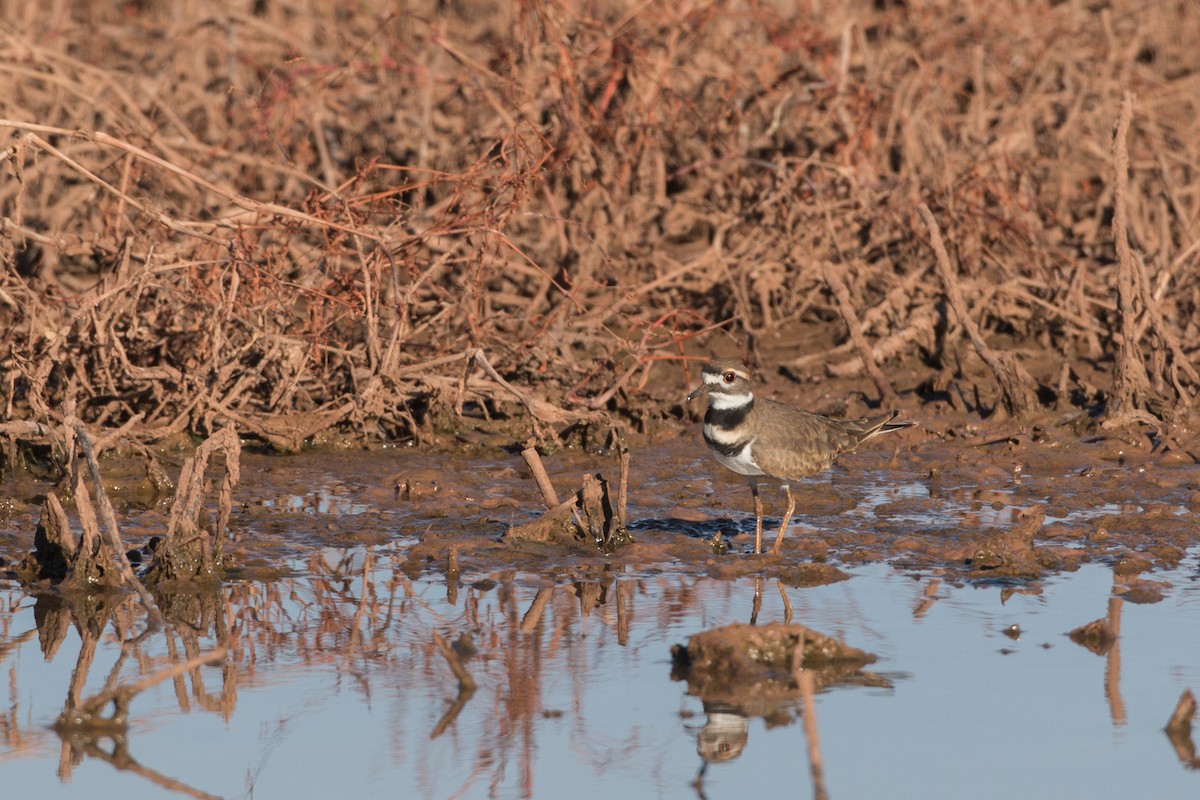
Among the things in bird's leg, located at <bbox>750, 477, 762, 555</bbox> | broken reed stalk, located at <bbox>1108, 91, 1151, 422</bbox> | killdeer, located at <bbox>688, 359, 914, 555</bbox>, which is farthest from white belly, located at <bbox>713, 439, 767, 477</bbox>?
broken reed stalk, located at <bbox>1108, 91, 1151, 422</bbox>

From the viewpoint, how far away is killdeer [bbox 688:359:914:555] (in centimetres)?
703

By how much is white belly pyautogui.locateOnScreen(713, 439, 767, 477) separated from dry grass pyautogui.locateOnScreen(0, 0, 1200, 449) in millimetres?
1402

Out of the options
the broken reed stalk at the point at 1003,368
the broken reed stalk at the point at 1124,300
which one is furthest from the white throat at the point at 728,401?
the broken reed stalk at the point at 1124,300

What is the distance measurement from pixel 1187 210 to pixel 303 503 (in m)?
6.75

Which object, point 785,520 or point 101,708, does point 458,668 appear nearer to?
point 101,708

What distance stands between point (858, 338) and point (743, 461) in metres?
2.61

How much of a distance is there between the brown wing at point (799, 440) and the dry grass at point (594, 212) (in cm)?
122

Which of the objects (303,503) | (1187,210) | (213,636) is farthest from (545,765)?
(1187,210)

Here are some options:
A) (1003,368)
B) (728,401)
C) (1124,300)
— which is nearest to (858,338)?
(1003,368)

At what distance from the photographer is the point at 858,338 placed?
30.9ft

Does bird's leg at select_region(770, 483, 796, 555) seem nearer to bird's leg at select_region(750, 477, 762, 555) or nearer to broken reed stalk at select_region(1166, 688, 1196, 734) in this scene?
bird's leg at select_region(750, 477, 762, 555)

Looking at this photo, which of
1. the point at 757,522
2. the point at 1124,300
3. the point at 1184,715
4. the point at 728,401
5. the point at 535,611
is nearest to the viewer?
the point at 1184,715

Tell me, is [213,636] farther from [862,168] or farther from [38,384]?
[862,168]

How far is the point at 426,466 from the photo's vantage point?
8430 millimetres
